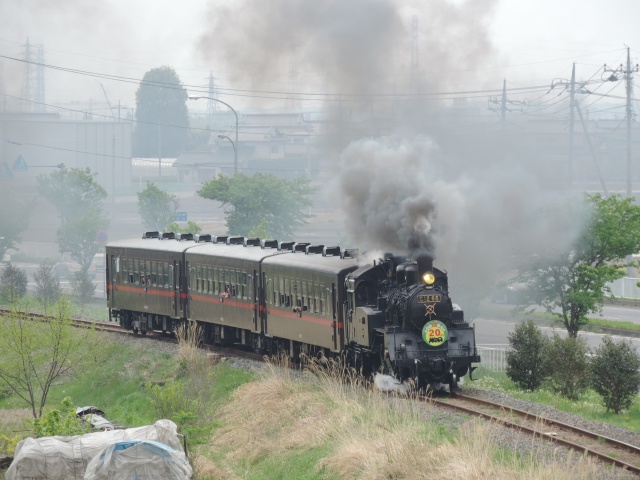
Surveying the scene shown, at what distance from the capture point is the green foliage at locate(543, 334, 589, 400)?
2578 cm

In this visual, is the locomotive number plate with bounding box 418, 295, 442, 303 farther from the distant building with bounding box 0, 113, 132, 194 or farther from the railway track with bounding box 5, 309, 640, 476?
the distant building with bounding box 0, 113, 132, 194

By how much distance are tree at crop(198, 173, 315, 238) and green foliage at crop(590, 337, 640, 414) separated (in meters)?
35.6

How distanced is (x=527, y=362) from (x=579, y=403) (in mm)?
2056

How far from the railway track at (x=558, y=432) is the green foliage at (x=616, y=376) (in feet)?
15.8

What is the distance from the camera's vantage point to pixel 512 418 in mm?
18656

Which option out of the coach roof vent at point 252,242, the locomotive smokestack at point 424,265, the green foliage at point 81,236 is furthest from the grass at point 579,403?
the green foliage at point 81,236

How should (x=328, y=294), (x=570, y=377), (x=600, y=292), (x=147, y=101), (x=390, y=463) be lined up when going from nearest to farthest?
(x=390, y=463) → (x=328, y=294) → (x=570, y=377) → (x=600, y=292) → (x=147, y=101)

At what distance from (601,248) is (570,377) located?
1087 cm

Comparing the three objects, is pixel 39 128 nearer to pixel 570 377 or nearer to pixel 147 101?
pixel 147 101

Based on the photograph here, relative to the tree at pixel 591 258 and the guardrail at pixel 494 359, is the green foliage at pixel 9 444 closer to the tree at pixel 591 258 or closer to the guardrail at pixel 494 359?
the guardrail at pixel 494 359

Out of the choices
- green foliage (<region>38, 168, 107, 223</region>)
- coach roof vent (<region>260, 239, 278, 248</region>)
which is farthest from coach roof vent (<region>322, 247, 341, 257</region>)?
green foliage (<region>38, 168, 107, 223</region>)

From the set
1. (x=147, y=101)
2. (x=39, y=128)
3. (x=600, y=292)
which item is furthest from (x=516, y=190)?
(x=147, y=101)

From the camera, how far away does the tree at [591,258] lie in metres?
35.3

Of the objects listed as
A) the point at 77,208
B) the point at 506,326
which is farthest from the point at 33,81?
the point at 506,326
